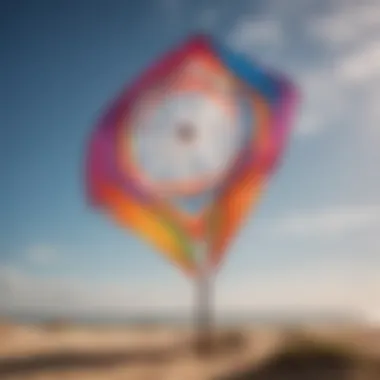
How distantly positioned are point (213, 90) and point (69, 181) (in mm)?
317

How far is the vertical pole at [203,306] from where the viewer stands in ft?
4.61

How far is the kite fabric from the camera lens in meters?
1.41

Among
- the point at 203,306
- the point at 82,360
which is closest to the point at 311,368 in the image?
the point at 203,306

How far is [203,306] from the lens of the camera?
1.41 m

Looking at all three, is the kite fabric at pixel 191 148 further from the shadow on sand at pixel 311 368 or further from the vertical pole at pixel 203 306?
the shadow on sand at pixel 311 368

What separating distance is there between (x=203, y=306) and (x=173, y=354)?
4.0 inches

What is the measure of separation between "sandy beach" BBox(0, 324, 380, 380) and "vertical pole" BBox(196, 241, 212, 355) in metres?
0.02

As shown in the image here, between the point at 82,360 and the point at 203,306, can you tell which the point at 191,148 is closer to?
the point at 203,306

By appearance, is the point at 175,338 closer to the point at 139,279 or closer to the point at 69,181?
the point at 139,279

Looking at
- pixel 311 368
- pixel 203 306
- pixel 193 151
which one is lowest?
pixel 311 368

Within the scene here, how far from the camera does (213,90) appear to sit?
1436 millimetres

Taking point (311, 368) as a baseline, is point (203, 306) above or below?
above

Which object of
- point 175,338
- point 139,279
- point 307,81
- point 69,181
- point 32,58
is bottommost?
point 175,338

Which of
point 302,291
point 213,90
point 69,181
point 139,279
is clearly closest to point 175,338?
point 139,279
